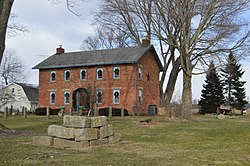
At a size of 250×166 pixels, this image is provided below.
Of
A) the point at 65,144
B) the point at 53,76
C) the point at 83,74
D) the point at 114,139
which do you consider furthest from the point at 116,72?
the point at 65,144

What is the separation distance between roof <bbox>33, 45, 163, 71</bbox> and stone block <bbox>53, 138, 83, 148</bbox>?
26.5m

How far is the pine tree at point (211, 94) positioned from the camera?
52.1 meters

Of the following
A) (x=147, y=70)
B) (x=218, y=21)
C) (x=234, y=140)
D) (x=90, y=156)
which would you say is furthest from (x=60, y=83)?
(x=90, y=156)

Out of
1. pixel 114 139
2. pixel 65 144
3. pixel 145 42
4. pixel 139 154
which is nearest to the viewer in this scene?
pixel 139 154

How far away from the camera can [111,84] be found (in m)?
39.4

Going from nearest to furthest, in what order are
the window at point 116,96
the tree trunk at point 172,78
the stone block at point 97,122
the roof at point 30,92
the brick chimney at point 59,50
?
1. the stone block at point 97,122
2. the window at point 116,96
3. the tree trunk at point 172,78
4. the brick chimney at point 59,50
5. the roof at point 30,92

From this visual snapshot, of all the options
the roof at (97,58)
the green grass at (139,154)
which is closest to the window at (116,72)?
the roof at (97,58)

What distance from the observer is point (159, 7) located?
3425cm

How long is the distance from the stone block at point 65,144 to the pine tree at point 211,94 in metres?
42.0

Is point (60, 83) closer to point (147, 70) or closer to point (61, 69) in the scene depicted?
point (61, 69)

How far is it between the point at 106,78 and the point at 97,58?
3.21 metres

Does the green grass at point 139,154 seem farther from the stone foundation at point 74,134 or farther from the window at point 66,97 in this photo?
the window at point 66,97

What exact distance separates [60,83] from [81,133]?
3138 centimetres

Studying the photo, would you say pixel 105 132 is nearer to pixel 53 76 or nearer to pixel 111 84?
pixel 111 84
